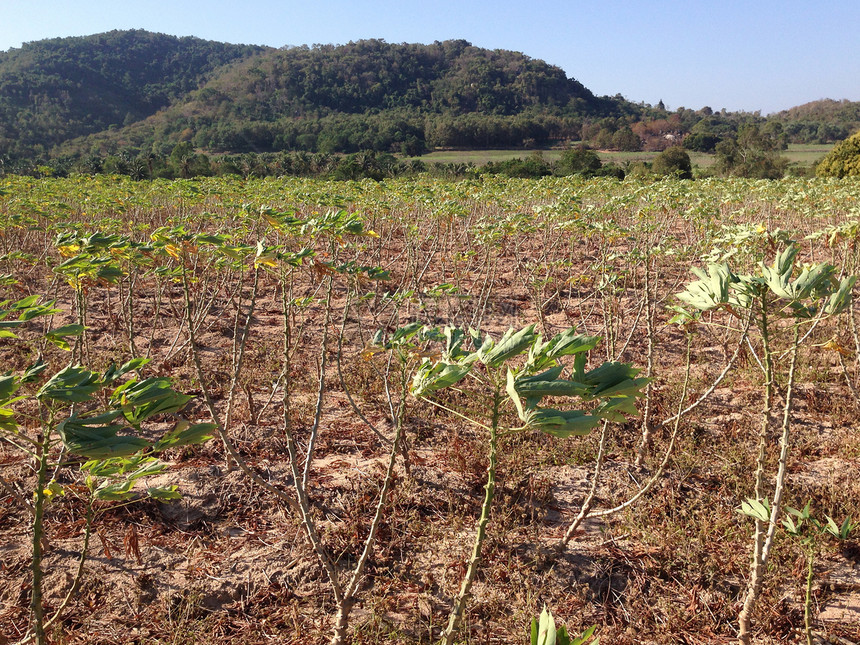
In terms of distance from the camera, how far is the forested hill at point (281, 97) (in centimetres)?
5547

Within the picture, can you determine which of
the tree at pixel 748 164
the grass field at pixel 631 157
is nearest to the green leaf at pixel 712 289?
the tree at pixel 748 164

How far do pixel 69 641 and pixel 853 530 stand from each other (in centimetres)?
368

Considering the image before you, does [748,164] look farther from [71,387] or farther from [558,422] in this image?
[71,387]

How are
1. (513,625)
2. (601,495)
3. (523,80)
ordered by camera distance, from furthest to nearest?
(523,80) → (601,495) → (513,625)

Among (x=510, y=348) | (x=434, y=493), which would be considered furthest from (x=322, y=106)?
(x=510, y=348)

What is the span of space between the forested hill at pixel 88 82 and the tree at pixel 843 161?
2416 inches

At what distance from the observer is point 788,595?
2271 mm

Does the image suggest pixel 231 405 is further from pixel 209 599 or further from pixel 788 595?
pixel 788 595

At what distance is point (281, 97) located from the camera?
79875 mm

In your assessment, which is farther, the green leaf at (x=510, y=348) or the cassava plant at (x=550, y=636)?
the green leaf at (x=510, y=348)

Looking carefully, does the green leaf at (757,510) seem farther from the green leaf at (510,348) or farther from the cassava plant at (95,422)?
the cassava plant at (95,422)

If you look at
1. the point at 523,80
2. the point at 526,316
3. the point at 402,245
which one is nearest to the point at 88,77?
the point at 523,80

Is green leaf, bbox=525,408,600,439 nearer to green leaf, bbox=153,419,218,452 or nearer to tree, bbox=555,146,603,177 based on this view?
green leaf, bbox=153,419,218,452

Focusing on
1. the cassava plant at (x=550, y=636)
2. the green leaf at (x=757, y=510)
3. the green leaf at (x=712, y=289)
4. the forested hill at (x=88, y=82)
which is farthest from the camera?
the forested hill at (x=88, y=82)
